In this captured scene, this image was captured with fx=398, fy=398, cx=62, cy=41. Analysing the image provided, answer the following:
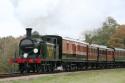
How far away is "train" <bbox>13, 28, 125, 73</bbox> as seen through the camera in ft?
109

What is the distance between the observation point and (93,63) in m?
50.0

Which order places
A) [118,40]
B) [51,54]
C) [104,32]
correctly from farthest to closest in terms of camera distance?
[104,32] < [118,40] < [51,54]

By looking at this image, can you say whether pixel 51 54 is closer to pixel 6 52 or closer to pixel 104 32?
pixel 6 52

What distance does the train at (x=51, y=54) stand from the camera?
33.1 metres

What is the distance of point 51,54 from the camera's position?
35.2 meters

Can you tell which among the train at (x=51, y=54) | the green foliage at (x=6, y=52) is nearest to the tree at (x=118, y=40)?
the green foliage at (x=6, y=52)

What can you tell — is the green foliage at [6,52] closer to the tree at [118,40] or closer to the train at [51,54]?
the train at [51,54]

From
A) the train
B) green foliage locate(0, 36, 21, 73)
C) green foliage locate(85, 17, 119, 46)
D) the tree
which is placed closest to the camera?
the train

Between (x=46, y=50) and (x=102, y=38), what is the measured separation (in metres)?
95.9

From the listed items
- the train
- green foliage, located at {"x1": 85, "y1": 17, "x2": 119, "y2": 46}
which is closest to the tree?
green foliage, located at {"x1": 85, "y1": 17, "x2": 119, "y2": 46}

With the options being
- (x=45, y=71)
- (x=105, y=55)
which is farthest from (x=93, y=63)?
(x=45, y=71)

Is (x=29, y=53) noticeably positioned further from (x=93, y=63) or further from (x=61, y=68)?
(x=93, y=63)

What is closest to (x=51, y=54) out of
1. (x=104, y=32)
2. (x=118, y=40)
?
(x=118, y=40)

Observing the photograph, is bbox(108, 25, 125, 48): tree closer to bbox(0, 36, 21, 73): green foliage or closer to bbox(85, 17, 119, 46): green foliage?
bbox(85, 17, 119, 46): green foliage
